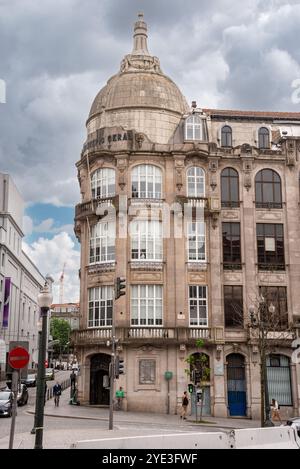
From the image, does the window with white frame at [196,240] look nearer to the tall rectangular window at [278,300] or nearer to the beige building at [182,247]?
the beige building at [182,247]

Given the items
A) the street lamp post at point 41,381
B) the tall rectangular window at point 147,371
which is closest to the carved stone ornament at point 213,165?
the tall rectangular window at point 147,371

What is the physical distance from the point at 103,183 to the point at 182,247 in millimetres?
7705

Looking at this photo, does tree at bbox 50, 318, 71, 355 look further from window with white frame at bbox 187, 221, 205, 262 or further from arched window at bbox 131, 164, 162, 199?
window with white frame at bbox 187, 221, 205, 262

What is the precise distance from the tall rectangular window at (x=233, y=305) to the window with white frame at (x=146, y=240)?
5.58 metres

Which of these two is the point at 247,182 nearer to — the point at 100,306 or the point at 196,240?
Answer: the point at 196,240

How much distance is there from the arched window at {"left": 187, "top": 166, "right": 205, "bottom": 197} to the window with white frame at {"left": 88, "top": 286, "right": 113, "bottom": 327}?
9.42 metres

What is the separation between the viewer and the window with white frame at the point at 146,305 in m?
41.6

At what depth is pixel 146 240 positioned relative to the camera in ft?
140

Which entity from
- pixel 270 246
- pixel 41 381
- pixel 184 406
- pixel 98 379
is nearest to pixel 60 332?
pixel 98 379

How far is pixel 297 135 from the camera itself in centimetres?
4712
